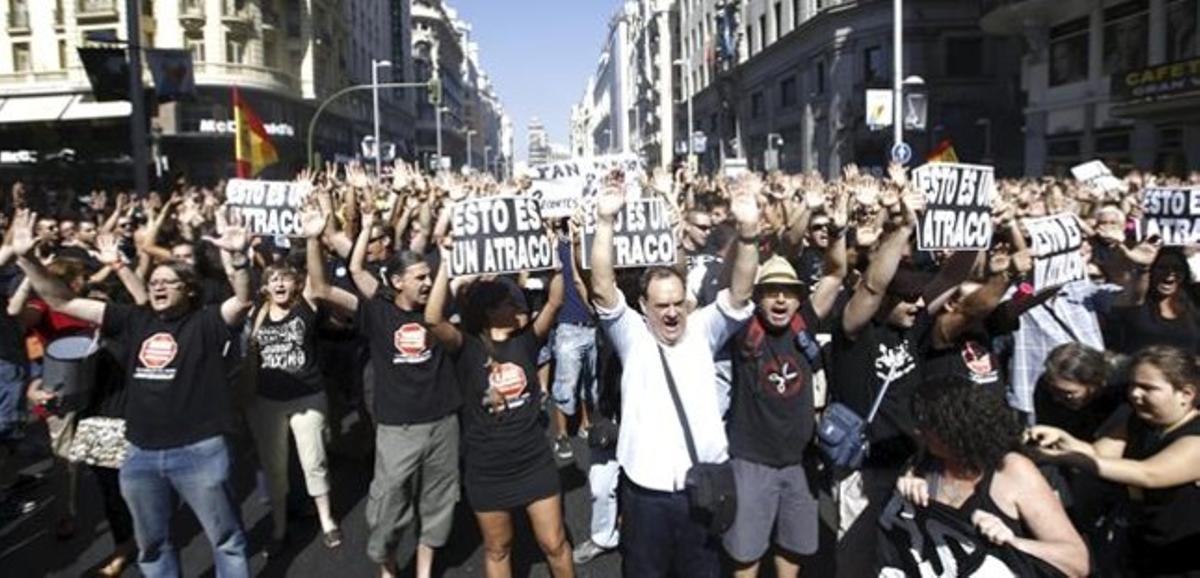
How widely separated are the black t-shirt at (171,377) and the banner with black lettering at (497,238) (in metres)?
1.19

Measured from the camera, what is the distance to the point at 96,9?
40406mm

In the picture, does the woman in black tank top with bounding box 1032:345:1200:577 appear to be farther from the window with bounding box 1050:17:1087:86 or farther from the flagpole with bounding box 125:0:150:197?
the window with bounding box 1050:17:1087:86

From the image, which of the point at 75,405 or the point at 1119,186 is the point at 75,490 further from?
the point at 1119,186

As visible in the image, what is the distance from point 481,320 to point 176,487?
1.56m

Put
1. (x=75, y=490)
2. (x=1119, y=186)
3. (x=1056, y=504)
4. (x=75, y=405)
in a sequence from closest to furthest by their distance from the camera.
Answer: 1. (x=1056, y=504)
2. (x=75, y=405)
3. (x=75, y=490)
4. (x=1119, y=186)

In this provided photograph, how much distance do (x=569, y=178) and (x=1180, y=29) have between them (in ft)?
62.5

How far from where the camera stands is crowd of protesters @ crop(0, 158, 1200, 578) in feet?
10.6

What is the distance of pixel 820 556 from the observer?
17.9 feet

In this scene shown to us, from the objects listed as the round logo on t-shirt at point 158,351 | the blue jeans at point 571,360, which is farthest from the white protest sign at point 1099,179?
the round logo on t-shirt at point 158,351

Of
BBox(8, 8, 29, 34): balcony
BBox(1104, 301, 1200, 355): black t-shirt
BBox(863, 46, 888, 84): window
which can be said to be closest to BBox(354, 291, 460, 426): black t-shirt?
BBox(1104, 301, 1200, 355): black t-shirt

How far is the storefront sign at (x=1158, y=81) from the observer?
20031 millimetres

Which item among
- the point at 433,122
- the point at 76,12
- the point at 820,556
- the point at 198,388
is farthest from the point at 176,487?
the point at 433,122

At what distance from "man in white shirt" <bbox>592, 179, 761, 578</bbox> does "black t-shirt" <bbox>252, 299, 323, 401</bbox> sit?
2421mm

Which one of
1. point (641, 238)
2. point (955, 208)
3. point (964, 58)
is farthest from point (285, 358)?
point (964, 58)
